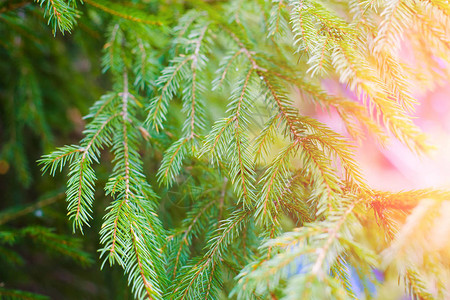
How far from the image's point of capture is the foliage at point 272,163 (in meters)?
0.59

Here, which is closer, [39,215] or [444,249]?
[444,249]

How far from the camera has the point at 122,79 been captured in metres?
1.07

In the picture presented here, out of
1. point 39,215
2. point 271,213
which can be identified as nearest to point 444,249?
point 271,213

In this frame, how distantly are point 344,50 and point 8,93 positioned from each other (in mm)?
2003

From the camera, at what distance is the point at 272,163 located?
0.74 metres

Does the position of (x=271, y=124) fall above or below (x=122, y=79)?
above

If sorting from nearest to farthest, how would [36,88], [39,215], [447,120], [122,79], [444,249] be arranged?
[444,249]
[122,79]
[39,215]
[36,88]
[447,120]

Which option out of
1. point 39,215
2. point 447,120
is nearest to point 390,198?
point 39,215

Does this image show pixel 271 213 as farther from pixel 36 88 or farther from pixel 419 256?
pixel 36 88

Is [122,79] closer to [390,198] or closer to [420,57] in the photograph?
[390,198]

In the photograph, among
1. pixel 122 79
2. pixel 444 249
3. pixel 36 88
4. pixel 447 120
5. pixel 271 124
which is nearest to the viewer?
pixel 444 249

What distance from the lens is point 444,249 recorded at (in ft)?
2.15

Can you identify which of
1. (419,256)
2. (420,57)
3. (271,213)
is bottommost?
(271,213)

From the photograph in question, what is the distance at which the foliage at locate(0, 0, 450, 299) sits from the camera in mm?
586
